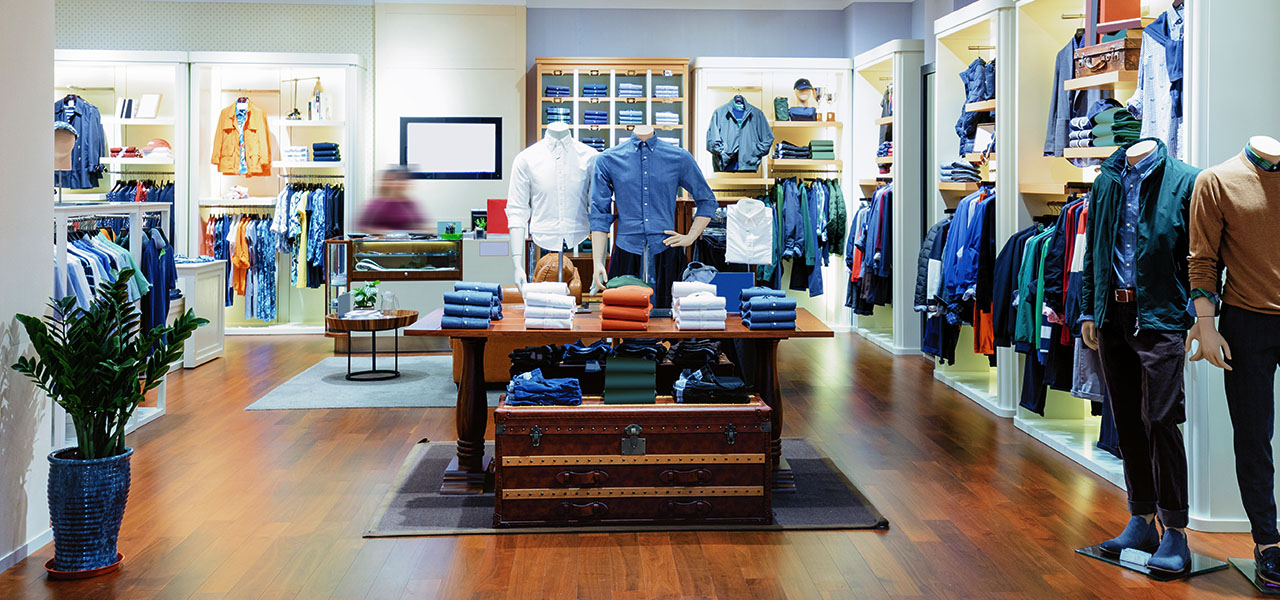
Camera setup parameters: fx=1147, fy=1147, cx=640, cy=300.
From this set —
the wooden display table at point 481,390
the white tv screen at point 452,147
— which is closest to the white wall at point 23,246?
the wooden display table at point 481,390

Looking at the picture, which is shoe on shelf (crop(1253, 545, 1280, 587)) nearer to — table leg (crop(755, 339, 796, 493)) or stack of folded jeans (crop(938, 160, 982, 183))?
table leg (crop(755, 339, 796, 493))

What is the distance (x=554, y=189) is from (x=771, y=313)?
1659mm

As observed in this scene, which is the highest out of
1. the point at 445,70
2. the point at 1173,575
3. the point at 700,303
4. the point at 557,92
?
the point at 445,70

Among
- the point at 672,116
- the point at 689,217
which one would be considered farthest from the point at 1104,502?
the point at 672,116

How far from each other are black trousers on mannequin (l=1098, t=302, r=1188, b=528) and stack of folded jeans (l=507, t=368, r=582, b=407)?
1.98 metres

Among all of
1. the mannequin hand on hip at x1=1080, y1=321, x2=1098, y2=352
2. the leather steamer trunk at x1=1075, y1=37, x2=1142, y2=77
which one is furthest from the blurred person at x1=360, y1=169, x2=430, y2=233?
the mannequin hand on hip at x1=1080, y1=321, x2=1098, y2=352

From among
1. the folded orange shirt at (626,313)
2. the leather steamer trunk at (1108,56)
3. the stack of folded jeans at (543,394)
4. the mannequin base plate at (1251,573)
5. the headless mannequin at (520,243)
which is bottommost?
the mannequin base plate at (1251,573)

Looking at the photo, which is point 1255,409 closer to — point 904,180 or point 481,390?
point 481,390

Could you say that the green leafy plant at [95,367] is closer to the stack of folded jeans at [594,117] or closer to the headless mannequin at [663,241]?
the headless mannequin at [663,241]

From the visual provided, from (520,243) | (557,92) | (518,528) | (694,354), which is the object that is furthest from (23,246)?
(557,92)

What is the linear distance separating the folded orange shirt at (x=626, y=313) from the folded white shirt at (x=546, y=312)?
17 cm

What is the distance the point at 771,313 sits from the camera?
476 centimetres

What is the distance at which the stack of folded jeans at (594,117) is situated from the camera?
10891mm

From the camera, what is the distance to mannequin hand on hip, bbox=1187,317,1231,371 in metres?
3.74
